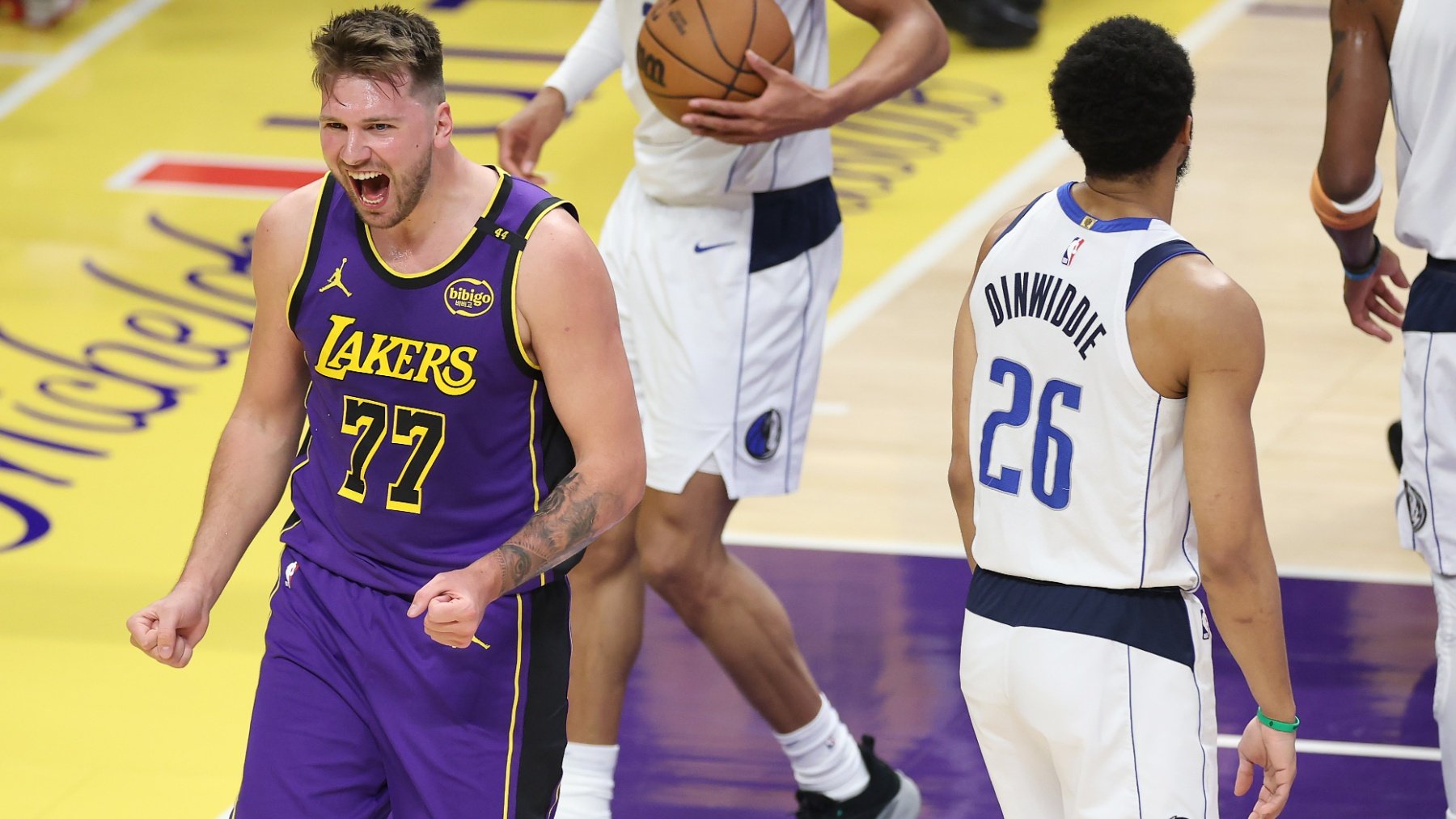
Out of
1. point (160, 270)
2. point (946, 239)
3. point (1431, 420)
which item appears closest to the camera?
point (1431, 420)

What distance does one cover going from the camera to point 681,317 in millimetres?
4871

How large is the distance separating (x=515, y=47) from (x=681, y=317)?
796 centimetres

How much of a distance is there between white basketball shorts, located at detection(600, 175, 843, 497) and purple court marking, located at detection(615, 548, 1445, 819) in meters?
0.79

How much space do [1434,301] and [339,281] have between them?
88.5 inches

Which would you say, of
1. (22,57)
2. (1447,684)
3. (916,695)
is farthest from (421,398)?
(22,57)

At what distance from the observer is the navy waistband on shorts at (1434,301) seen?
429cm

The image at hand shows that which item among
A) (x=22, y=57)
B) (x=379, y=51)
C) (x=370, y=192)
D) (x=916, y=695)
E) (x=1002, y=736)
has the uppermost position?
(x=379, y=51)

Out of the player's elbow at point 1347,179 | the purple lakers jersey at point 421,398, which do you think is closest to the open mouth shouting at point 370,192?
the purple lakers jersey at point 421,398

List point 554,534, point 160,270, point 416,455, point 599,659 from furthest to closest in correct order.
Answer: point 160,270 < point 599,659 < point 416,455 < point 554,534

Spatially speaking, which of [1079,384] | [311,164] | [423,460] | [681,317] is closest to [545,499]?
[423,460]

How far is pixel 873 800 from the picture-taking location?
4.95 metres

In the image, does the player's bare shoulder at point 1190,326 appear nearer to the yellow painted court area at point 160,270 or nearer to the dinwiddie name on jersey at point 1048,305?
the dinwiddie name on jersey at point 1048,305

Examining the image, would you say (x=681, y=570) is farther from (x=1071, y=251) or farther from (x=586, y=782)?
(x=1071, y=251)

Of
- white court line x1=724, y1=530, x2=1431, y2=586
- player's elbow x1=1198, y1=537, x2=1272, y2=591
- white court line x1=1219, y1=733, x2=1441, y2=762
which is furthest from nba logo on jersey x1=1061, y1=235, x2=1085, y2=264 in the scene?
white court line x1=724, y1=530, x2=1431, y2=586
